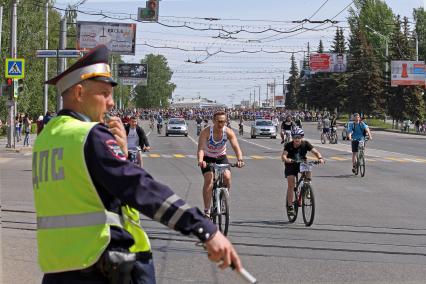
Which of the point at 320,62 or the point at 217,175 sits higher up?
the point at 320,62

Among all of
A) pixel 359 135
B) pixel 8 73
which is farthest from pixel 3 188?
pixel 8 73

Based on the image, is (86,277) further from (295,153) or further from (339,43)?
(339,43)

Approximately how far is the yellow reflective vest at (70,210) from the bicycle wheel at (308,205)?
840cm

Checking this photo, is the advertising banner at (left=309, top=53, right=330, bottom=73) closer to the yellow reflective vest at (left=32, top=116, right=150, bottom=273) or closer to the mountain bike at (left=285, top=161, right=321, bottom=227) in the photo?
the mountain bike at (left=285, top=161, right=321, bottom=227)

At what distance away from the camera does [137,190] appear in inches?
121

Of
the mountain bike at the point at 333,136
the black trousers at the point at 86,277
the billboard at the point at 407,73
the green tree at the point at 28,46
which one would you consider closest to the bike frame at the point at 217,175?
the black trousers at the point at 86,277

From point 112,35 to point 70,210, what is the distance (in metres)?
56.4

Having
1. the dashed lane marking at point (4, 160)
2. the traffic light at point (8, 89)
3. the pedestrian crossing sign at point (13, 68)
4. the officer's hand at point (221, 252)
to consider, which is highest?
the pedestrian crossing sign at point (13, 68)

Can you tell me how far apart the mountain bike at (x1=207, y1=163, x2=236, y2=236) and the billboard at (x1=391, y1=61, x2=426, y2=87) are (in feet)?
222

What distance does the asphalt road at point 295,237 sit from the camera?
782 centimetres

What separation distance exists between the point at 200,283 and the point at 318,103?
11247cm

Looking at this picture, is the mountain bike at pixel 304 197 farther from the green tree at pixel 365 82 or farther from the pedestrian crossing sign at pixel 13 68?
the green tree at pixel 365 82

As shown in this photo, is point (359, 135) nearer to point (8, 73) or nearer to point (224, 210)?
point (224, 210)

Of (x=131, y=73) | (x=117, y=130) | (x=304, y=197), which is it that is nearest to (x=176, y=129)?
(x=131, y=73)
